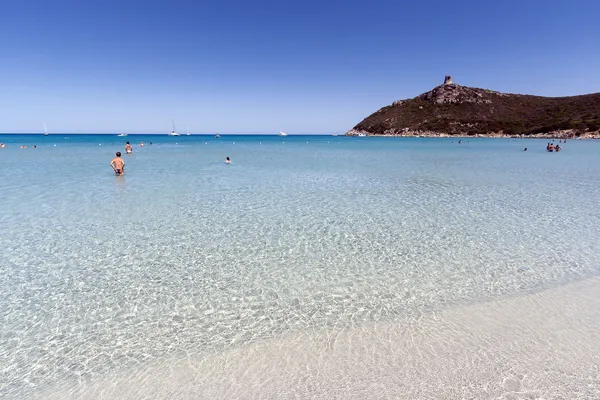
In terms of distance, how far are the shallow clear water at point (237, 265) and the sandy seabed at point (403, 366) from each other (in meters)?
0.35

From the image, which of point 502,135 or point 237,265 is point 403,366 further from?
point 502,135

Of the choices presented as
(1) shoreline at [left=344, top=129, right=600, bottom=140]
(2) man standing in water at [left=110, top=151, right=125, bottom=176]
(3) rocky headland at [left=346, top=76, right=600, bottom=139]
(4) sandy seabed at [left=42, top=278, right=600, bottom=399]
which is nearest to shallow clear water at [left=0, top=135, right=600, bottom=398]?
(4) sandy seabed at [left=42, top=278, right=600, bottom=399]

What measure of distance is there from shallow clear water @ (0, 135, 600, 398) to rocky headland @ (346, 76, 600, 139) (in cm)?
12856

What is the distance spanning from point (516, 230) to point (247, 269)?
903 centimetres

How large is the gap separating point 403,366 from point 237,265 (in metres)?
4.64

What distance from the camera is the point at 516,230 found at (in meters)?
10.9

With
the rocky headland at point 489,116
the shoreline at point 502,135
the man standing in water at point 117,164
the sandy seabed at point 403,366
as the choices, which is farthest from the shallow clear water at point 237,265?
the rocky headland at point 489,116

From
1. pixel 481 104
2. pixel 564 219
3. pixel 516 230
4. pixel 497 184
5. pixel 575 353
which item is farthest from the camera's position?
pixel 481 104

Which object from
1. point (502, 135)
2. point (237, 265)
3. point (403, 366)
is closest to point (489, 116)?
point (502, 135)

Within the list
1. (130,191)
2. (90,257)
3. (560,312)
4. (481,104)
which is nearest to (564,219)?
(560,312)

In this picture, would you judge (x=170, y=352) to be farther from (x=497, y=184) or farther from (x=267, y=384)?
(x=497, y=184)

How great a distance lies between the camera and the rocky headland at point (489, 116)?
121775 millimetres

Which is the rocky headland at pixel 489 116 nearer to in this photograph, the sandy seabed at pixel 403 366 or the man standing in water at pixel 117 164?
the man standing in water at pixel 117 164

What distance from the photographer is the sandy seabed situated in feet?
13.5
